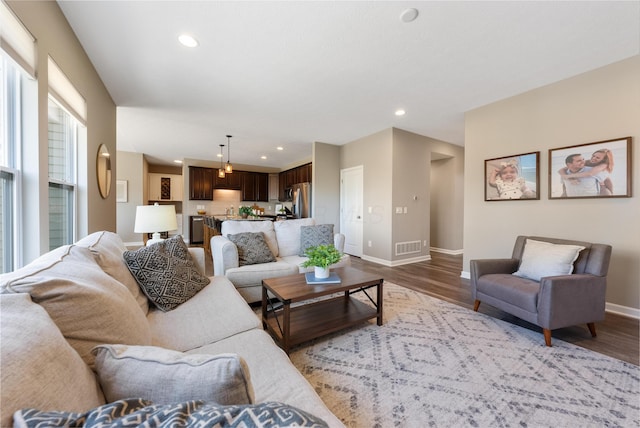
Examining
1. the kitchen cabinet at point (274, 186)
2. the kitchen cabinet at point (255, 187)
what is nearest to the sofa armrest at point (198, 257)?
the kitchen cabinet at point (255, 187)

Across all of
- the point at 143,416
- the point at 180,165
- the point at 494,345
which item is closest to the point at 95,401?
the point at 143,416

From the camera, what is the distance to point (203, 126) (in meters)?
4.40

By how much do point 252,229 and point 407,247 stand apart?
10.2 ft

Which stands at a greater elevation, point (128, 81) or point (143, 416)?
point (128, 81)

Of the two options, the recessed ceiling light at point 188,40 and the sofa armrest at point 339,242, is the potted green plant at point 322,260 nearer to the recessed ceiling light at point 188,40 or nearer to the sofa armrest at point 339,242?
the sofa armrest at point 339,242

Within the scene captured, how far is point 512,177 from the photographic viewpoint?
3.18 metres

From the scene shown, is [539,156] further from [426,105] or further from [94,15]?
[94,15]

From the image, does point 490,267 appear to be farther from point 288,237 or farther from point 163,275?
point 163,275

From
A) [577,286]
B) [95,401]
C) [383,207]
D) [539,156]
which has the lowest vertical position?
[577,286]

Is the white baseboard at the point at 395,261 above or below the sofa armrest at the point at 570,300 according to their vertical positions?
below

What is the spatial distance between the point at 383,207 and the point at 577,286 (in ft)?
9.68

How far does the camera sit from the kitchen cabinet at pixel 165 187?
25.5ft

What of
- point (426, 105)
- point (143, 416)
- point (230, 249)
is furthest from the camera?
point (426, 105)

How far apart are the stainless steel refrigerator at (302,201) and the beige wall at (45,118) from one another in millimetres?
3845
